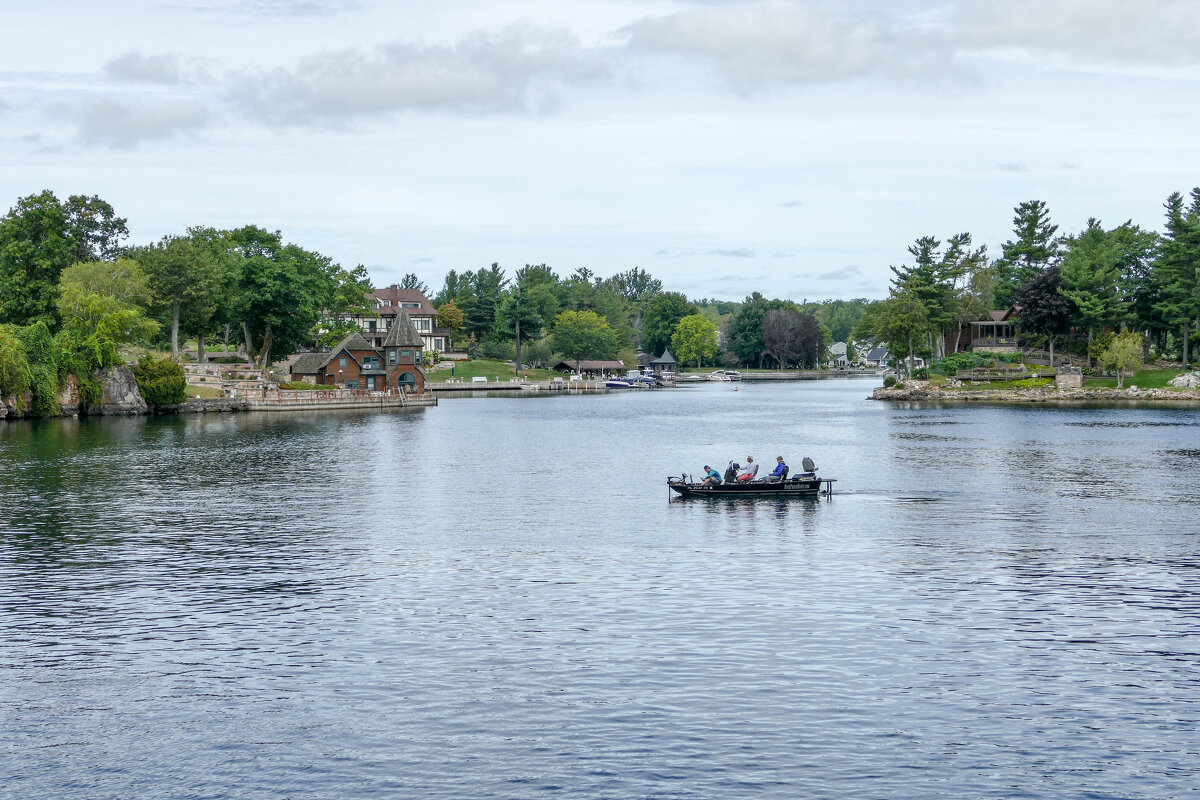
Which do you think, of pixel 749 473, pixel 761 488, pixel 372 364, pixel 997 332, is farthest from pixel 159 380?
pixel 997 332

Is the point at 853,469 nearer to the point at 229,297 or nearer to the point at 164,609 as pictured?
the point at 164,609

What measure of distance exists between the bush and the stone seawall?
104 m

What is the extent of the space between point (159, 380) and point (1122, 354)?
129 m

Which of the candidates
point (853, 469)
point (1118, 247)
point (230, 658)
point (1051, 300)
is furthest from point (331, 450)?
point (1118, 247)

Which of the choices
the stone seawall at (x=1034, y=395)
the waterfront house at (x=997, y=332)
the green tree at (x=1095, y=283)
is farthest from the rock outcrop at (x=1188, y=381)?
the waterfront house at (x=997, y=332)

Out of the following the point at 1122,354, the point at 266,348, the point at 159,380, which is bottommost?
the point at 159,380

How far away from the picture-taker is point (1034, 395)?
151000 millimetres

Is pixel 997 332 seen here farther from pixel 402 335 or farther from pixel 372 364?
pixel 372 364

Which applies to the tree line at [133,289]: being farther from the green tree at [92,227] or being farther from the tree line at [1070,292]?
the tree line at [1070,292]

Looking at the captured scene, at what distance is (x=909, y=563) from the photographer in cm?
4069

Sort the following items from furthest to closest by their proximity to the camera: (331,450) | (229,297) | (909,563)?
(229,297) → (331,450) → (909,563)

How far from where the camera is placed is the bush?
12650cm

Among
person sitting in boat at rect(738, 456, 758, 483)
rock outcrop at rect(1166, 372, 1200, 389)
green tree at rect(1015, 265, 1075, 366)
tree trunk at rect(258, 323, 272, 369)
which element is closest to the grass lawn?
rock outcrop at rect(1166, 372, 1200, 389)

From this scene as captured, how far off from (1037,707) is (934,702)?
2325 mm
